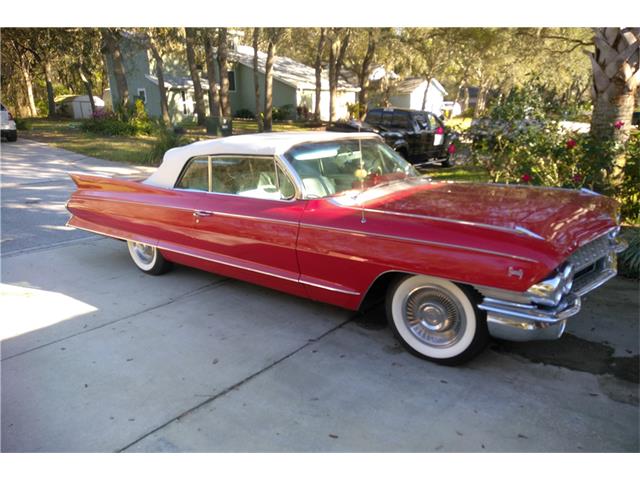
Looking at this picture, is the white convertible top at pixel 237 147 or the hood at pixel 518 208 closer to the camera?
the hood at pixel 518 208

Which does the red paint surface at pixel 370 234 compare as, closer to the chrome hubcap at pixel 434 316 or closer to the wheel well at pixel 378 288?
the wheel well at pixel 378 288

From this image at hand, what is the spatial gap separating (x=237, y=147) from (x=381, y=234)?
177cm

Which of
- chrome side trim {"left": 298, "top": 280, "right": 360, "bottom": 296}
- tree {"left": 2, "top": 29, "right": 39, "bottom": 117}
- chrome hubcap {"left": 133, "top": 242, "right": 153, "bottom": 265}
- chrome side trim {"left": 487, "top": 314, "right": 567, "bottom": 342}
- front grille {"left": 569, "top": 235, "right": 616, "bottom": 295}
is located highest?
tree {"left": 2, "top": 29, "right": 39, "bottom": 117}

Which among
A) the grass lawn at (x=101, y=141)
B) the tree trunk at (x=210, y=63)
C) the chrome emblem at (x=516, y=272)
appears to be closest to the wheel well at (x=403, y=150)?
the grass lawn at (x=101, y=141)

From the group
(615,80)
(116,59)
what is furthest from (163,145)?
(615,80)

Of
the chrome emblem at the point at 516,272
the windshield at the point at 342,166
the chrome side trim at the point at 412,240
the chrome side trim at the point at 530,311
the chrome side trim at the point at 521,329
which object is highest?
the windshield at the point at 342,166

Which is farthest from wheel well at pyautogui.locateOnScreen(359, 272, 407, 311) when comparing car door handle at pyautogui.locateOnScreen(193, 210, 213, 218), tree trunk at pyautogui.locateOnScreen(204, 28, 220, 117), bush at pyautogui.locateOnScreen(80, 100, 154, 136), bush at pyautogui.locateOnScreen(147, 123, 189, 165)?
tree trunk at pyautogui.locateOnScreen(204, 28, 220, 117)

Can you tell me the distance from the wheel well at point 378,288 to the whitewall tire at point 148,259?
2.52 m

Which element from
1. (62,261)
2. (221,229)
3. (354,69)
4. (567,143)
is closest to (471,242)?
(221,229)

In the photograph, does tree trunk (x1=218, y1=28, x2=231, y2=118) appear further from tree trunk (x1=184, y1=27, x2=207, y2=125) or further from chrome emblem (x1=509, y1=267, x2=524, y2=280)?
chrome emblem (x1=509, y1=267, x2=524, y2=280)

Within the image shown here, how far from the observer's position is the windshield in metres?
4.04

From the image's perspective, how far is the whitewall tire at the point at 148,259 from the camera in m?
5.18

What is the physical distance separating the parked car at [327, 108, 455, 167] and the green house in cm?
1606
